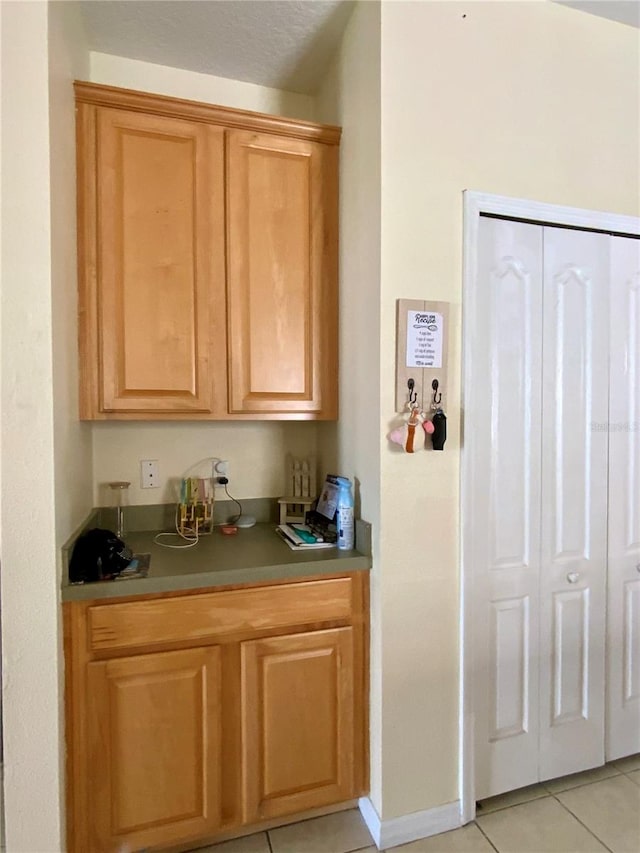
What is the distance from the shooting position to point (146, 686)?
1411 millimetres

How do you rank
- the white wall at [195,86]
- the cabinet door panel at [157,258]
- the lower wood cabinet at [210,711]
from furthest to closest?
the white wall at [195,86] < the cabinet door panel at [157,258] < the lower wood cabinet at [210,711]

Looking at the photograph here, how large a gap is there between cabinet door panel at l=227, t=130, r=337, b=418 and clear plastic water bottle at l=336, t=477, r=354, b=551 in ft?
1.11

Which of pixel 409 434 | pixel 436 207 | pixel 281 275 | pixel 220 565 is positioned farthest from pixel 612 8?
pixel 220 565

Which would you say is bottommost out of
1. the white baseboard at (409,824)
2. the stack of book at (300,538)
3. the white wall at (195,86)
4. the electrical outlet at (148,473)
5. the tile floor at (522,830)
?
the tile floor at (522,830)

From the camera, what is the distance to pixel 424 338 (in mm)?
1534

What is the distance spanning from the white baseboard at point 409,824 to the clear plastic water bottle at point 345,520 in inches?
33.8

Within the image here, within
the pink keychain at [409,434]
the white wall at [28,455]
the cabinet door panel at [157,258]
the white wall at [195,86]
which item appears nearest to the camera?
the white wall at [28,455]

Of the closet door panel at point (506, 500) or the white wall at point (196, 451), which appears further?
the white wall at point (196, 451)

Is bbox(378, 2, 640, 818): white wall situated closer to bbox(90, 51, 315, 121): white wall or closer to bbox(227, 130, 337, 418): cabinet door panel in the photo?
bbox(227, 130, 337, 418): cabinet door panel

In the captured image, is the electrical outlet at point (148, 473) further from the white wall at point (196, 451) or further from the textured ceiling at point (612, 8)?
the textured ceiling at point (612, 8)

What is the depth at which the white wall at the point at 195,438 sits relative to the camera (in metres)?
1.90

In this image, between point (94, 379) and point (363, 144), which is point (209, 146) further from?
point (94, 379)

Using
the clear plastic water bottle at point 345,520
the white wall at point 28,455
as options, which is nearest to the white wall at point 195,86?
the white wall at point 28,455

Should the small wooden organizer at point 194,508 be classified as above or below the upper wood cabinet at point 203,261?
below
